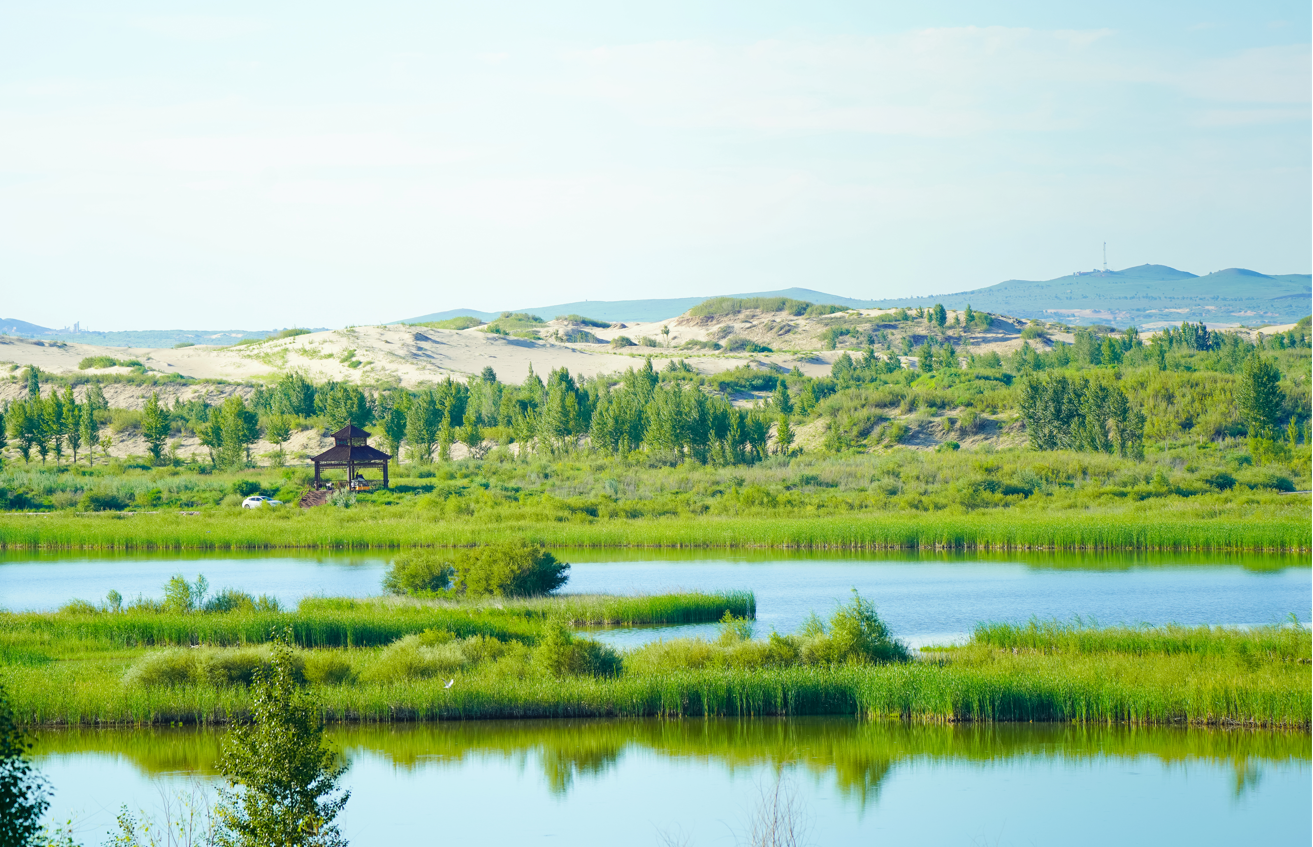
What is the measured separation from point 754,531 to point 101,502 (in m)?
30.6

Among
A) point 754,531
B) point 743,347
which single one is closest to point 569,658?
point 754,531

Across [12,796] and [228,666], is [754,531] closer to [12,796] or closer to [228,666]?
[228,666]

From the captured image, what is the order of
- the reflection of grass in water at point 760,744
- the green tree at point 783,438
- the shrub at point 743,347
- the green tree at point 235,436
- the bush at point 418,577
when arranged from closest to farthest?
the reflection of grass in water at point 760,744 → the bush at point 418,577 → the green tree at point 235,436 → the green tree at point 783,438 → the shrub at point 743,347

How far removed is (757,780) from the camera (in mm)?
18109

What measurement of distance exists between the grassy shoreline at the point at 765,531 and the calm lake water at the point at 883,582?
1.23 m

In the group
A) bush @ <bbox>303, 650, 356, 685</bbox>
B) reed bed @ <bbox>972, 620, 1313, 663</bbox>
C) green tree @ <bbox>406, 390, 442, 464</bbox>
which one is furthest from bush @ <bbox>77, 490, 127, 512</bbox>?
reed bed @ <bbox>972, 620, 1313, 663</bbox>

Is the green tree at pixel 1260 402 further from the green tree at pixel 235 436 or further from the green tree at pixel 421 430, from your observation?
the green tree at pixel 235 436

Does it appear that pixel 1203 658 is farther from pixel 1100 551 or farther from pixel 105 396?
pixel 105 396

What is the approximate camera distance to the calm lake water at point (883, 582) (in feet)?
95.5

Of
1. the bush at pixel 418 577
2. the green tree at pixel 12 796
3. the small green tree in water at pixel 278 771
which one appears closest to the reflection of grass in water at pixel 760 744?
the small green tree in water at pixel 278 771

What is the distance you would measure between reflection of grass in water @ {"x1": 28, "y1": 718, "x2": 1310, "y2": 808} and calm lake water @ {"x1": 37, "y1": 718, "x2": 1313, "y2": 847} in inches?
1.5

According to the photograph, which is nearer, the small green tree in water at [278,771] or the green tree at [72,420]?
the small green tree in water at [278,771]

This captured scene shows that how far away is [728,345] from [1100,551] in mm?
102970

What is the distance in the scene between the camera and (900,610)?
29922mm
